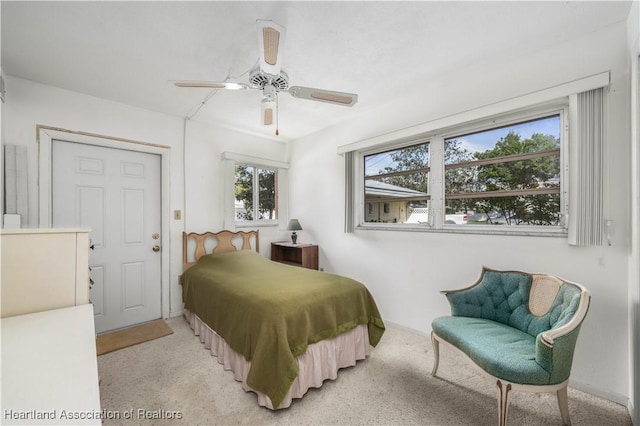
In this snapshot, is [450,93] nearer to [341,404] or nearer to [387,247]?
[387,247]

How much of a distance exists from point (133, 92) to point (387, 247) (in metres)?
3.25

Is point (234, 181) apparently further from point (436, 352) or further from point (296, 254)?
point (436, 352)

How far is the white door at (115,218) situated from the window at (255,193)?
1.06 m

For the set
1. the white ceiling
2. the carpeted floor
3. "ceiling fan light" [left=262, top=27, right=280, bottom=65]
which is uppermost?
the white ceiling

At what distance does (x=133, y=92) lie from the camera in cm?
282

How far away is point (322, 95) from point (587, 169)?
195 cm

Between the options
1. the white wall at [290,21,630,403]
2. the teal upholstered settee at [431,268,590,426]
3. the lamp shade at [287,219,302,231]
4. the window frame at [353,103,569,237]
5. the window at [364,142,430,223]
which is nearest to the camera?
the teal upholstered settee at [431,268,590,426]

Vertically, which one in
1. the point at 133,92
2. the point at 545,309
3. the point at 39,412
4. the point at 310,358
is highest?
the point at 133,92

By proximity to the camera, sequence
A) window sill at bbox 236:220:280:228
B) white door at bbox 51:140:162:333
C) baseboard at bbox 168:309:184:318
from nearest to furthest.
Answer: white door at bbox 51:140:162:333, baseboard at bbox 168:309:184:318, window sill at bbox 236:220:280:228

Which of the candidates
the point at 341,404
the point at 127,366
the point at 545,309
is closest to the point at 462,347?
the point at 545,309

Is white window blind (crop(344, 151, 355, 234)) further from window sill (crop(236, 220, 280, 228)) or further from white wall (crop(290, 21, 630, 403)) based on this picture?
window sill (crop(236, 220, 280, 228))

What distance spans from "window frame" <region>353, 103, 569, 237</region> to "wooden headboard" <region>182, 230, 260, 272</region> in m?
1.64

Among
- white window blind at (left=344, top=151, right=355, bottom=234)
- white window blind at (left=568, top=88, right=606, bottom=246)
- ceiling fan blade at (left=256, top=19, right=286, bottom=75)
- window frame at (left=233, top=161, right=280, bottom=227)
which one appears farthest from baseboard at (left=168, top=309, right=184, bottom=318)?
white window blind at (left=568, top=88, right=606, bottom=246)

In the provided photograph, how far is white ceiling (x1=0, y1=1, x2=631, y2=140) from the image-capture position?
1732 millimetres
